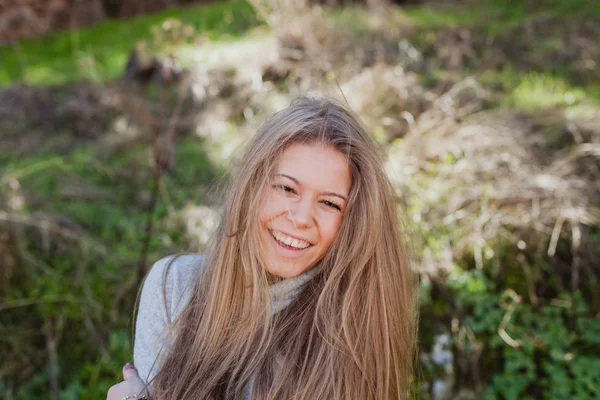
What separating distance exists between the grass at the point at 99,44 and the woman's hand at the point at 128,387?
4.87m

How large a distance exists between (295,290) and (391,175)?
1.40m

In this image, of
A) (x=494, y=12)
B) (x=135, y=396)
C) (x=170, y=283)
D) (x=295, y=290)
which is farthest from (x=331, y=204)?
(x=494, y=12)

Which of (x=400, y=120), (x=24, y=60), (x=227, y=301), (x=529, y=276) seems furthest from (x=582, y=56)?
(x=24, y=60)

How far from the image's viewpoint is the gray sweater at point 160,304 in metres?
2.08

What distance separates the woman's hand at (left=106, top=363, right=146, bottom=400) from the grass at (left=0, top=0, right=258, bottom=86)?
192 inches

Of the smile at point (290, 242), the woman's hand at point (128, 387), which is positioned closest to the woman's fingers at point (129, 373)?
the woman's hand at point (128, 387)

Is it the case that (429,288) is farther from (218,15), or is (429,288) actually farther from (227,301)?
(218,15)

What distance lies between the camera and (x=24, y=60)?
787cm

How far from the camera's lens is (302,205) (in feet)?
6.31

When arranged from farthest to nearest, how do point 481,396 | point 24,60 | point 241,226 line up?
point 24,60
point 481,396
point 241,226

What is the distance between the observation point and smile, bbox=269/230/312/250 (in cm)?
196

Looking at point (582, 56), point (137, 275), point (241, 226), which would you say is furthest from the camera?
point (582, 56)

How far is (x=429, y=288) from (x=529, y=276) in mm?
522

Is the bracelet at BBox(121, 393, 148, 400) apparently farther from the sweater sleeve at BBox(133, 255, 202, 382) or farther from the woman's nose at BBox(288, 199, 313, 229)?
the woman's nose at BBox(288, 199, 313, 229)
